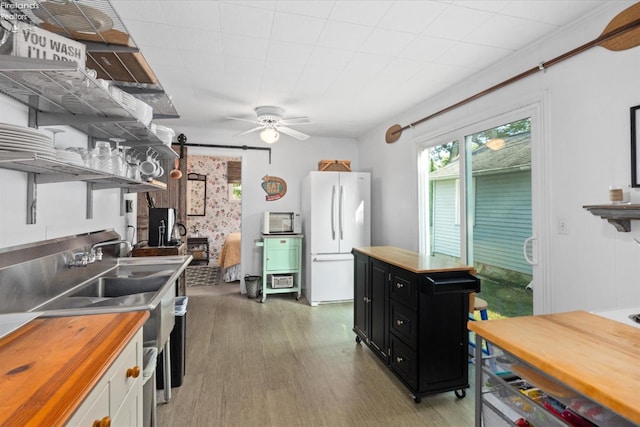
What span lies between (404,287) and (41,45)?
7.64 feet

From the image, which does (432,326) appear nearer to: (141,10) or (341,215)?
(341,215)

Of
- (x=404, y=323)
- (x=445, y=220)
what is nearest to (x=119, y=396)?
(x=404, y=323)

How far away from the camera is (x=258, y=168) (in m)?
4.98

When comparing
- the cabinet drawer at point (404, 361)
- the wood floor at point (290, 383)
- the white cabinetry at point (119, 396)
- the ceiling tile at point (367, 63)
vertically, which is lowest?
the wood floor at point (290, 383)

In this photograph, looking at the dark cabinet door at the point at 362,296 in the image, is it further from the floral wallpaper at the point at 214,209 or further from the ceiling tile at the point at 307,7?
the floral wallpaper at the point at 214,209

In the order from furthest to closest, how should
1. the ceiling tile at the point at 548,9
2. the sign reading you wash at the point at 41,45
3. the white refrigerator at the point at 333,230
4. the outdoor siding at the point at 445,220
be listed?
the white refrigerator at the point at 333,230 < the outdoor siding at the point at 445,220 < the ceiling tile at the point at 548,9 < the sign reading you wash at the point at 41,45

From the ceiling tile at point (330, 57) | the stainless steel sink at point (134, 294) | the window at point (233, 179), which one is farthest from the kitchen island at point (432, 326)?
the window at point (233, 179)

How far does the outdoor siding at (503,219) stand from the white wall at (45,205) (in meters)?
3.13

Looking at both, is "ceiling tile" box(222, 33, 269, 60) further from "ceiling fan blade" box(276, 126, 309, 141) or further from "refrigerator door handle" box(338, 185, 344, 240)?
"refrigerator door handle" box(338, 185, 344, 240)

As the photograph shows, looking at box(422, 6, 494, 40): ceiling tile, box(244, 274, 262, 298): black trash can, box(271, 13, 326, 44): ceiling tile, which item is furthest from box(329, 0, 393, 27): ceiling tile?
box(244, 274, 262, 298): black trash can

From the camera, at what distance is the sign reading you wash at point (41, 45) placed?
117 centimetres

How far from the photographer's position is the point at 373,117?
4.16 meters

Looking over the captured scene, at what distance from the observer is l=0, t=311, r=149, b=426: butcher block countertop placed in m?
0.71

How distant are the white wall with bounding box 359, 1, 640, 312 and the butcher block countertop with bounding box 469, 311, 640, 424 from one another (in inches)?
25.5
